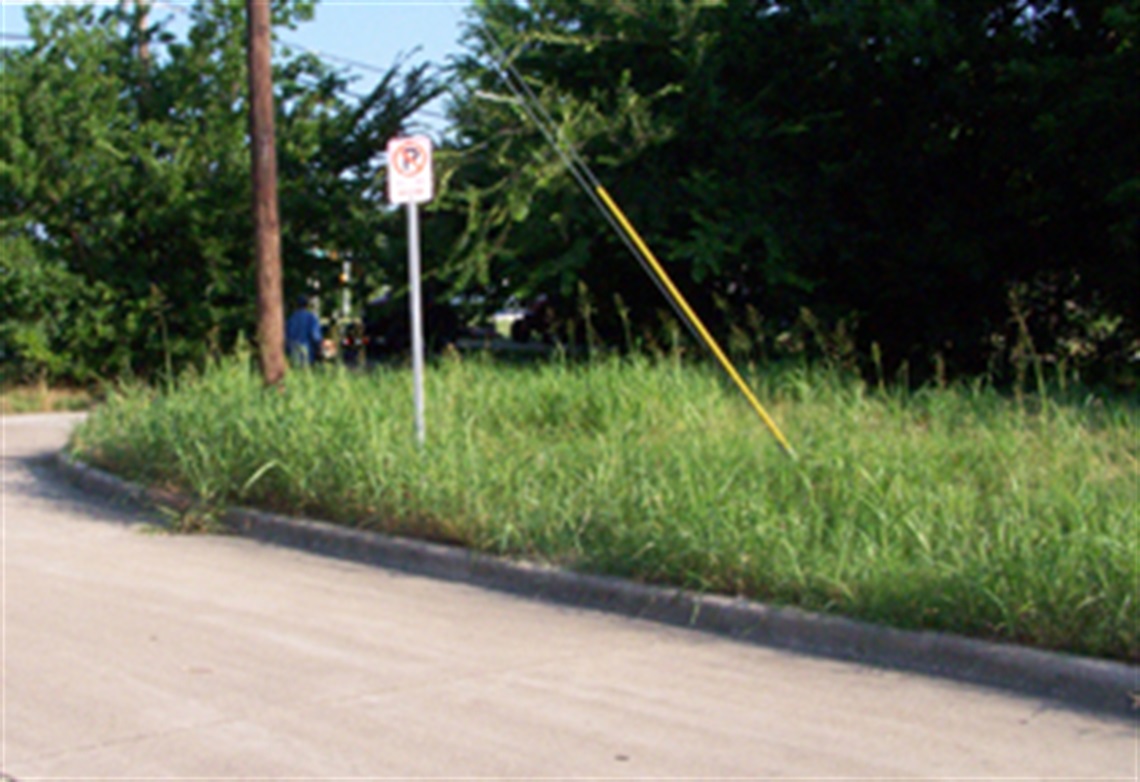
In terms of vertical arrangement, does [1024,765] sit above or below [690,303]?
below

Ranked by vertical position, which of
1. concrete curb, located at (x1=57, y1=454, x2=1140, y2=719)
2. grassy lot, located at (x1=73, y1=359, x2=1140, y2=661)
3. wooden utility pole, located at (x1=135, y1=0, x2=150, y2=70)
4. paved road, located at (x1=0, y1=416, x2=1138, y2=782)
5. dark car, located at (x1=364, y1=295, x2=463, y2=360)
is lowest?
paved road, located at (x1=0, y1=416, x2=1138, y2=782)

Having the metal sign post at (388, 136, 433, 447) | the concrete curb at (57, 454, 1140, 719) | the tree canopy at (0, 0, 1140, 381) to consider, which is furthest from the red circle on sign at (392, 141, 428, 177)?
the tree canopy at (0, 0, 1140, 381)

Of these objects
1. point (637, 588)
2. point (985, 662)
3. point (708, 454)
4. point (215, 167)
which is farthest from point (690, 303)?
point (985, 662)

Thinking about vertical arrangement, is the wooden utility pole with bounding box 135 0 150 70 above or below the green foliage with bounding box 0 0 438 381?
above

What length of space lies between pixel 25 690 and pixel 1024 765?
4.05 metres

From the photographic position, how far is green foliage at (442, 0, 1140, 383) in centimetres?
1595

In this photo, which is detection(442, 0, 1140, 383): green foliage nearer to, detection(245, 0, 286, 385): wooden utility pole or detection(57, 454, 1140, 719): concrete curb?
detection(245, 0, 286, 385): wooden utility pole

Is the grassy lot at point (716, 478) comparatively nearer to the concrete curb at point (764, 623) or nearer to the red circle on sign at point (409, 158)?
the concrete curb at point (764, 623)

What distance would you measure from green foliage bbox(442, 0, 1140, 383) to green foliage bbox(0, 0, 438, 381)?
15.9 ft

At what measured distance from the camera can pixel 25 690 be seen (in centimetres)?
585

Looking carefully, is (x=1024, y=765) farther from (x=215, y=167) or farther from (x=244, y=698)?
(x=215, y=167)

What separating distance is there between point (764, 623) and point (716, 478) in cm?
169

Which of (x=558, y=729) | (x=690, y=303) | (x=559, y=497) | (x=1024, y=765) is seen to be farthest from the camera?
(x=690, y=303)

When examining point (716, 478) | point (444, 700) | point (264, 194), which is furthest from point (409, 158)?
point (444, 700)
